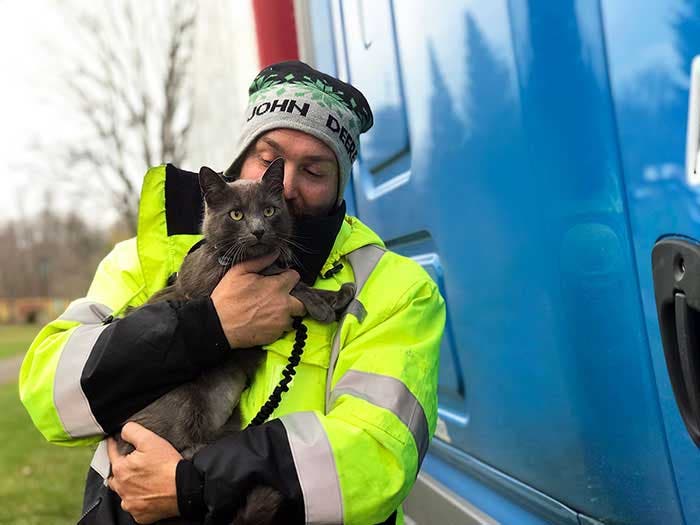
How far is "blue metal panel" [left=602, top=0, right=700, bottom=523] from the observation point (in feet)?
3.52

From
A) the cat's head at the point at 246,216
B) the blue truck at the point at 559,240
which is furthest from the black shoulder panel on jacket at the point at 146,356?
the blue truck at the point at 559,240

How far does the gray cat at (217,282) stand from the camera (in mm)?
1771

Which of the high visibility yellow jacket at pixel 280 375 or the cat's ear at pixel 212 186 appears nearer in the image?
the high visibility yellow jacket at pixel 280 375

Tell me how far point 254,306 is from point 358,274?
0.31m

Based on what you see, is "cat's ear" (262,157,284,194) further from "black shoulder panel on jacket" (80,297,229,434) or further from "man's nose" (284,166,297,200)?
"black shoulder panel on jacket" (80,297,229,434)

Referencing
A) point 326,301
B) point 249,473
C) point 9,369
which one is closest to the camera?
point 249,473

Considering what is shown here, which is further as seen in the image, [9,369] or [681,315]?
[9,369]

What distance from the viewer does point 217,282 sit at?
6.30 ft

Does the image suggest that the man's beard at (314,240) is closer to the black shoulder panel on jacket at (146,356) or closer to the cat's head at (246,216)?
the cat's head at (246,216)

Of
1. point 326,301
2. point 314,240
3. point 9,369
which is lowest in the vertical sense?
point 9,369

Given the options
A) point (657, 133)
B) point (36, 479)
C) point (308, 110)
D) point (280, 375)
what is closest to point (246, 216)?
point (308, 110)

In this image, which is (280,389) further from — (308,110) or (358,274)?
(308,110)

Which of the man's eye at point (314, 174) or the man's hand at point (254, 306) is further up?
the man's eye at point (314, 174)

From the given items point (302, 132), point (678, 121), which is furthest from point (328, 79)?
point (678, 121)
